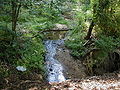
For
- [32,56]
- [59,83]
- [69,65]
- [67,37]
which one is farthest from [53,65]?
[67,37]

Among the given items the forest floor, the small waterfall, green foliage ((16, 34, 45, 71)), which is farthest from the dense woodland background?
the small waterfall

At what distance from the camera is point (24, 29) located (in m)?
14.0

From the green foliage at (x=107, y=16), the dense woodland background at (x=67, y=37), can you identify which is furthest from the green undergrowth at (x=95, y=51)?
the green foliage at (x=107, y=16)

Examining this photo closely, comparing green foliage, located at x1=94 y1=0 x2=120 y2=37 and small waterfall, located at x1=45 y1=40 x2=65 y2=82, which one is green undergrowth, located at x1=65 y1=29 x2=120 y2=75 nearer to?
green foliage, located at x1=94 y1=0 x2=120 y2=37

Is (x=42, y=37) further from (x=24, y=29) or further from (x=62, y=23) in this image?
(x=62, y=23)

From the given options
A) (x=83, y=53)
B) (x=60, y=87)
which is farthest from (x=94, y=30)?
(x=60, y=87)

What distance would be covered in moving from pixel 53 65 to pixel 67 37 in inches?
168

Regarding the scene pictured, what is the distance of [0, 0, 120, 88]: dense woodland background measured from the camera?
9.14 metres

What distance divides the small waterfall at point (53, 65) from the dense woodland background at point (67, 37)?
409mm

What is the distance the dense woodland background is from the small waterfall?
0.41 metres

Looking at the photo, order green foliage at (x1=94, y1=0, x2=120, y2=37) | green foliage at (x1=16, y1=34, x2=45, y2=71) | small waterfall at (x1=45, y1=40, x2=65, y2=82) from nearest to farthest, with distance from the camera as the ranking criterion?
green foliage at (x1=16, y1=34, x2=45, y2=71)
small waterfall at (x1=45, y1=40, x2=65, y2=82)
green foliage at (x1=94, y1=0, x2=120, y2=37)

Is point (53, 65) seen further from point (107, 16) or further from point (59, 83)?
point (107, 16)

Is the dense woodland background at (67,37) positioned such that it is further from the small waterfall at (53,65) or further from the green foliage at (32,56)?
the small waterfall at (53,65)

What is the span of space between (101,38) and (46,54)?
3642 mm
